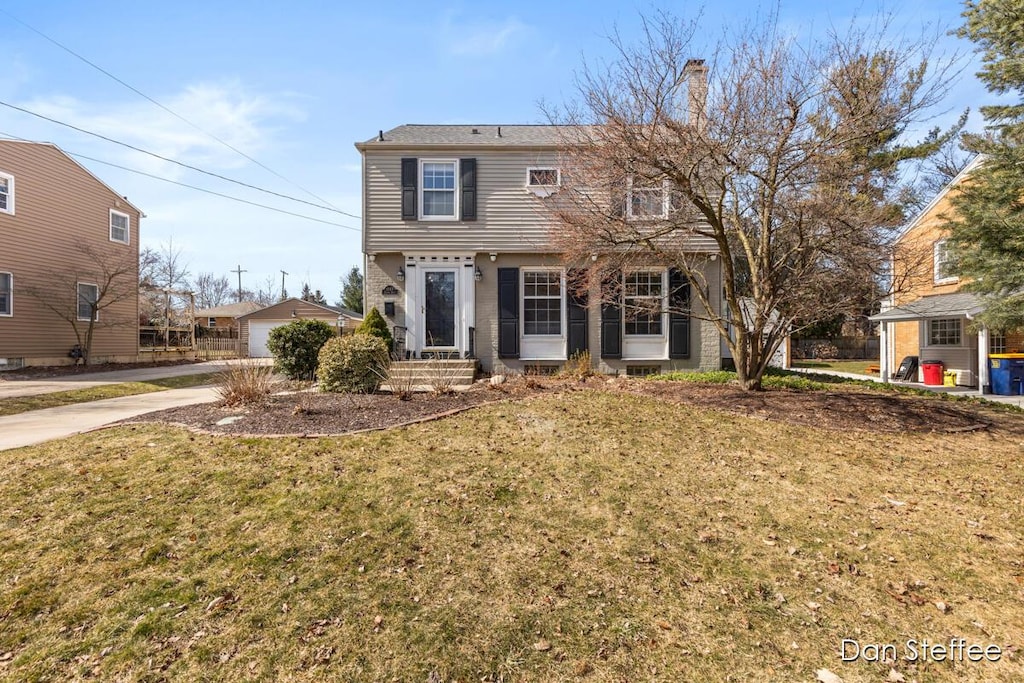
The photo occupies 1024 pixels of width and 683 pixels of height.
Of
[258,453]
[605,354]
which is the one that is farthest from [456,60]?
[258,453]

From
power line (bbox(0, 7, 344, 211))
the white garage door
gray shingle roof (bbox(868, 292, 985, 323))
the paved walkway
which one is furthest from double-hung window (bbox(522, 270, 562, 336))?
the white garage door

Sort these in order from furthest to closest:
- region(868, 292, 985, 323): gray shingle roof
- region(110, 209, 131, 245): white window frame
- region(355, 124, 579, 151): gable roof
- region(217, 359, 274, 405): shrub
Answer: region(110, 209, 131, 245): white window frame
region(868, 292, 985, 323): gray shingle roof
region(355, 124, 579, 151): gable roof
region(217, 359, 274, 405): shrub

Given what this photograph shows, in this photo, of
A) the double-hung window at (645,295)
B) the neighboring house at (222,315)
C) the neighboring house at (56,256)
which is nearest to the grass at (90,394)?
the neighboring house at (56,256)

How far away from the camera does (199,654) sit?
8.25 ft

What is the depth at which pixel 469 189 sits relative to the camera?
11617 mm

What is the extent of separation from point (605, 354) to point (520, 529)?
28.0ft

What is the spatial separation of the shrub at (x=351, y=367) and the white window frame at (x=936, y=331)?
1639 centimetres

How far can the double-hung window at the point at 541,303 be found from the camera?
11938 millimetres

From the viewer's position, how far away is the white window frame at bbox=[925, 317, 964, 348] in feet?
46.9

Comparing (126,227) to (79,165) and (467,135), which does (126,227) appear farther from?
(467,135)

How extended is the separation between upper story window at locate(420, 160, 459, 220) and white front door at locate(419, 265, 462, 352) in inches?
56.2

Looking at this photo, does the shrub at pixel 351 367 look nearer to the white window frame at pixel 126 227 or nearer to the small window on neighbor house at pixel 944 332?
the white window frame at pixel 126 227

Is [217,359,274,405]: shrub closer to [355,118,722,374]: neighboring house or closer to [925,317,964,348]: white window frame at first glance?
[355,118,722,374]: neighboring house

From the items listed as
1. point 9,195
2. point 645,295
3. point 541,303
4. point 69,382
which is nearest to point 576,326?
point 541,303
